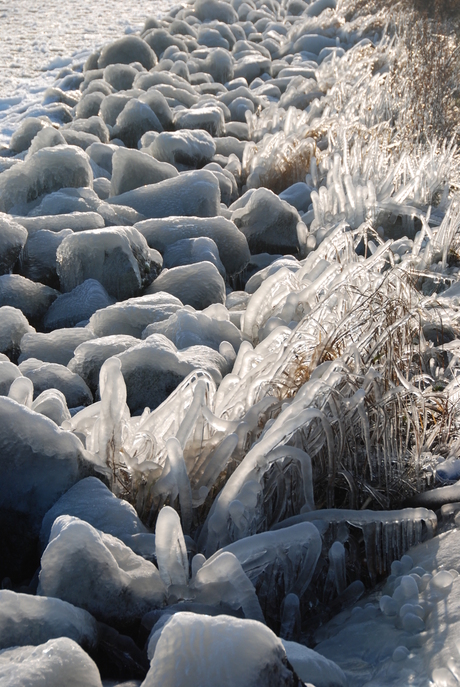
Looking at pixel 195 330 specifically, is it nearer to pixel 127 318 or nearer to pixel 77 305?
pixel 127 318

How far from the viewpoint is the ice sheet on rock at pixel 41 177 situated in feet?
10.9

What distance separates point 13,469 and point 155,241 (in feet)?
6.10

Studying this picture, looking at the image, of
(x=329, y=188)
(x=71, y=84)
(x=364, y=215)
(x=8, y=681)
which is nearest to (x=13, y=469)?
(x=8, y=681)

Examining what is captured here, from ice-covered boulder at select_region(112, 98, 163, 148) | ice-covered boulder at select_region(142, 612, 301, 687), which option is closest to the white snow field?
ice-covered boulder at select_region(142, 612, 301, 687)

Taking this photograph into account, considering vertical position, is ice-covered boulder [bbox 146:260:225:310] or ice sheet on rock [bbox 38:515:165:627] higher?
ice sheet on rock [bbox 38:515:165:627]

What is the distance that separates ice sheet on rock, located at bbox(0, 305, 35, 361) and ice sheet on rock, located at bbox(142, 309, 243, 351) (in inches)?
16.1

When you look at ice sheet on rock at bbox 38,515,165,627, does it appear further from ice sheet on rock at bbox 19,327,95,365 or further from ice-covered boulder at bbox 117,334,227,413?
ice sheet on rock at bbox 19,327,95,365

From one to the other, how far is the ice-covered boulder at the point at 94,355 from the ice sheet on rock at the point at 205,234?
0.99 metres

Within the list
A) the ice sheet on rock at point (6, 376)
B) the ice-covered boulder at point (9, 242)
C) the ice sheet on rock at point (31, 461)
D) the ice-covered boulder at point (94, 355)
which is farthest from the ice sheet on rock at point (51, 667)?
the ice-covered boulder at point (9, 242)

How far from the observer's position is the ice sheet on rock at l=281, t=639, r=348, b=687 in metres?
0.92

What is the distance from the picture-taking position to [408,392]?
1.46 meters

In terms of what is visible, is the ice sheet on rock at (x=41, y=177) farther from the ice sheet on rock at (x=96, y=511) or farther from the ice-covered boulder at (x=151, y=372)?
the ice sheet on rock at (x=96, y=511)

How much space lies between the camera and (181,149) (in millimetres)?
3992

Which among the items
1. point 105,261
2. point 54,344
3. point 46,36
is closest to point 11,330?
point 54,344
